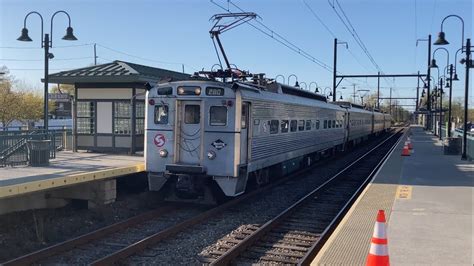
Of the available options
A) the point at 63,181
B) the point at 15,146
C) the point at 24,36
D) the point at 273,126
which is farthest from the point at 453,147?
the point at 63,181

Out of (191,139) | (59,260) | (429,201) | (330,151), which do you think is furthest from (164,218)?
(330,151)

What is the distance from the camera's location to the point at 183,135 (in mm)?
11922

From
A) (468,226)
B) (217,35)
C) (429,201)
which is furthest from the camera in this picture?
(217,35)

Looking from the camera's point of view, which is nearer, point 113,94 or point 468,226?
point 468,226

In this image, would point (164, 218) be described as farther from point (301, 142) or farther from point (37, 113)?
point (37, 113)

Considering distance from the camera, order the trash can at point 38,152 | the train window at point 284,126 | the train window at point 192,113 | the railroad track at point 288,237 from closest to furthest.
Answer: the railroad track at point 288,237, the train window at point 192,113, the trash can at point 38,152, the train window at point 284,126

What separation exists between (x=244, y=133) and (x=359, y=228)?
4157 millimetres

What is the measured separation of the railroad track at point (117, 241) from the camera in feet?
25.5

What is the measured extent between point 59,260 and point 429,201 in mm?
7561

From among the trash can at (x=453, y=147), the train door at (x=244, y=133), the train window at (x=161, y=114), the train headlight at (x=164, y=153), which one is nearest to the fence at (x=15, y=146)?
the train window at (x=161, y=114)

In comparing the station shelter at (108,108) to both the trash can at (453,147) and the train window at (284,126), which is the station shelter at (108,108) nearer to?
the train window at (284,126)

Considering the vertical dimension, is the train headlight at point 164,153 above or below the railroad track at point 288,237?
above

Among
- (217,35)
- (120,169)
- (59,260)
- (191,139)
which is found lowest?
(59,260)

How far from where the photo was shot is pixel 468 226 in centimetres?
858
